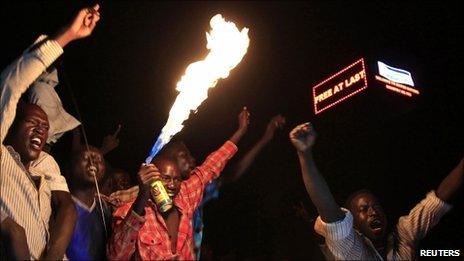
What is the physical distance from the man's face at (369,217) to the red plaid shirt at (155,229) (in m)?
1.64

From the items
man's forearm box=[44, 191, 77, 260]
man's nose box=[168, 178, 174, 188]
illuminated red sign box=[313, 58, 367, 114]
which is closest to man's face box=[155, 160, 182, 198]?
man's nose box=[168, 178, 174, 188]

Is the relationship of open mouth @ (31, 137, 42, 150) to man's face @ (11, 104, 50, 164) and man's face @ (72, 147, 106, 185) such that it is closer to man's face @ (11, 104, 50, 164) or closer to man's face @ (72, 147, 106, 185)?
man's face @ (11, 104, 50, 164)

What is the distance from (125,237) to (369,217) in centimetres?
248

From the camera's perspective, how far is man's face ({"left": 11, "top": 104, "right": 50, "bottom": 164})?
3.50m

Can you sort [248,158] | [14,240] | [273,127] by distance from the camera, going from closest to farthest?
[14,240] → [248,158] → [273,127]

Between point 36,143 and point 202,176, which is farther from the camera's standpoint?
point 202,176

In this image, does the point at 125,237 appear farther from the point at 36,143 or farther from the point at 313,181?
the point at 313,181

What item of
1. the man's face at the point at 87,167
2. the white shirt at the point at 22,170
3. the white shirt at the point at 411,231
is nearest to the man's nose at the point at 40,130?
the white shirt at the point at 22,170

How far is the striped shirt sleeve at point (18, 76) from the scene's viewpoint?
304 cm

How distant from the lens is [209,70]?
16.4 ft

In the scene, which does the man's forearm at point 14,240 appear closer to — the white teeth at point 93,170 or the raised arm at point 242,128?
the white teeth at point 93,170

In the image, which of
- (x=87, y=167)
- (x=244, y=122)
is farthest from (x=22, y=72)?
(x=244, y=122)

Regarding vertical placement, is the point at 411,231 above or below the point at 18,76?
below

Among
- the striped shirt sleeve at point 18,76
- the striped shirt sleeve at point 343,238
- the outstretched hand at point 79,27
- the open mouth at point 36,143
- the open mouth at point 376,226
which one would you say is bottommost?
the striped shirt sleeve at point 343,238
